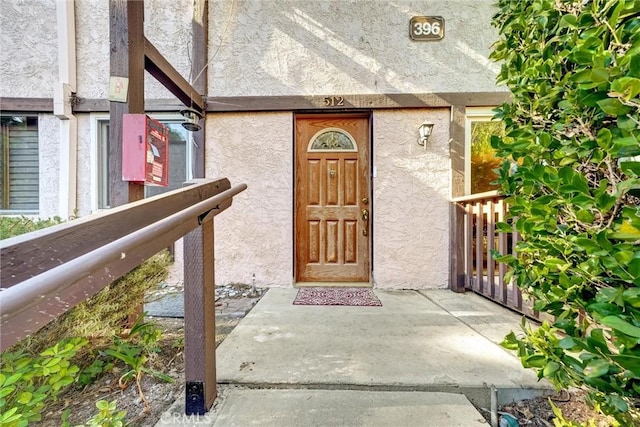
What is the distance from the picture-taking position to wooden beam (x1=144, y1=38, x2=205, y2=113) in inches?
73.8

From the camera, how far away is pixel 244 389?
4.52ft

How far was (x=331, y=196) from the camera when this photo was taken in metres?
3.36

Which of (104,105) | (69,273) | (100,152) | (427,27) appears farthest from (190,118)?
(427,27)

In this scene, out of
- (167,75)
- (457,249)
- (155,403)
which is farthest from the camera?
(457,249)

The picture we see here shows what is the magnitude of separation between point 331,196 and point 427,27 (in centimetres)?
218

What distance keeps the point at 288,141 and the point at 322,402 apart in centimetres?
261

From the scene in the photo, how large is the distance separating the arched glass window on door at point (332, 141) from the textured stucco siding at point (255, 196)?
0.32m

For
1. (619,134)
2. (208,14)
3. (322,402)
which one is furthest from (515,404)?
(208,14)

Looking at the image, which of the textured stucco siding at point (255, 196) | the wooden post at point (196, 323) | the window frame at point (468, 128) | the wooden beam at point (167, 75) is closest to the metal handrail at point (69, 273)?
the wooden post at point (196, 323)

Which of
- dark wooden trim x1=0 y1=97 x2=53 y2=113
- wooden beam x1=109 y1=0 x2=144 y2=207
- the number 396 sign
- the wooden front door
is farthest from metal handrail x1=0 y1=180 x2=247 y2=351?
dark wooden trim x1=0 y1=97 x2=53 y2=113

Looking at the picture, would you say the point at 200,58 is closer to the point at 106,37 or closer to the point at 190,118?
the point at 190,118

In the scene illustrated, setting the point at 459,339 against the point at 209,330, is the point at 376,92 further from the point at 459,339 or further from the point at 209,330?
the point at 209,330

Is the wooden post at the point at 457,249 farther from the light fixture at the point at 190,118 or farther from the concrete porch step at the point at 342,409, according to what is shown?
the light fixture at the point at 190,118

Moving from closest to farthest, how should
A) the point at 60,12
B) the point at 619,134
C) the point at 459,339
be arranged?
the point at 619,134 → the point at 459,339 → the point at 60,12
